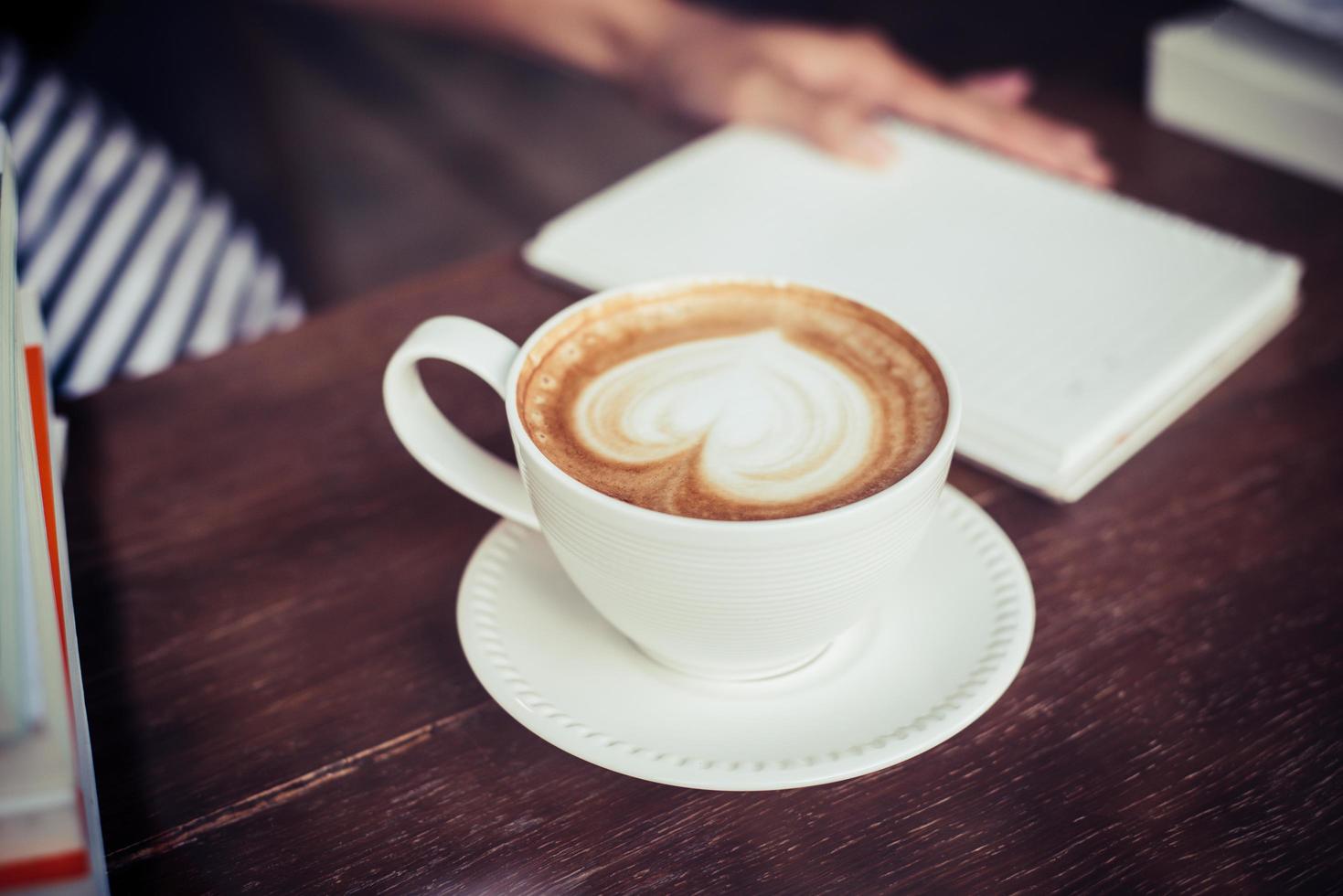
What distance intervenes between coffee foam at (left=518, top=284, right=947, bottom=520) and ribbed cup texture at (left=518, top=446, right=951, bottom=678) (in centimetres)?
2

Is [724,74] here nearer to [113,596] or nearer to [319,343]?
[319,343]

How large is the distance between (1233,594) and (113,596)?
1.51 ft

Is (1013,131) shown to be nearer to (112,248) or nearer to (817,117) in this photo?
(817,117)

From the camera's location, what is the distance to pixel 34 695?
11.6 inches

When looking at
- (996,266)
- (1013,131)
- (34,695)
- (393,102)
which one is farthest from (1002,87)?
Result: (393,102)

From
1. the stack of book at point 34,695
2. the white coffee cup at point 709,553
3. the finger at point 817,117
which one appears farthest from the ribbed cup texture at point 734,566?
the finger at point 817,117

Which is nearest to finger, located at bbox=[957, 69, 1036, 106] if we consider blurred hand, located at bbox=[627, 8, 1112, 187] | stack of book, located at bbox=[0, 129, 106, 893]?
blurred hand, located at bbox=[627, 8, 1112, 187]

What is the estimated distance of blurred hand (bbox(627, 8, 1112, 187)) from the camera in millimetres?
822

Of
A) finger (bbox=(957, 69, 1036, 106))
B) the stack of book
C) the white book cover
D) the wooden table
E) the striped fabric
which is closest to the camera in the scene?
the stack of book

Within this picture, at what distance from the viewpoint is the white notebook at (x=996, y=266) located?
562 mm

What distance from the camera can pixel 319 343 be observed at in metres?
0.67

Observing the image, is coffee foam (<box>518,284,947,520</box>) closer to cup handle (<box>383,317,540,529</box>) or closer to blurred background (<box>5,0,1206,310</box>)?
cup handle (<box>383,317,540,529</box>)

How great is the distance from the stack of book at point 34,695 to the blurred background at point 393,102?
75 centimetres

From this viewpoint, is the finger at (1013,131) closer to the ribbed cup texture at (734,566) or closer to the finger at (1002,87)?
the finger at (1002,87)
